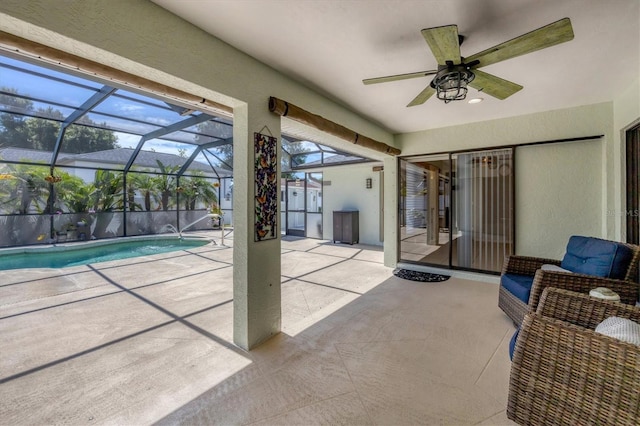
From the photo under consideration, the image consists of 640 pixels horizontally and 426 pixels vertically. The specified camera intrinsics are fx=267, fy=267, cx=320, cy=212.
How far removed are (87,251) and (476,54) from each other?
9.79 meters

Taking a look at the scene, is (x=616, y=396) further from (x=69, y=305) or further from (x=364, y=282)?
(x=69, y=305)

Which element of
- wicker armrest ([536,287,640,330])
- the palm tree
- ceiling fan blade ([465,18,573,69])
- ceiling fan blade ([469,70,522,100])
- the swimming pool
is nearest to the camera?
ceiling fan blade ([465,18,573,69])

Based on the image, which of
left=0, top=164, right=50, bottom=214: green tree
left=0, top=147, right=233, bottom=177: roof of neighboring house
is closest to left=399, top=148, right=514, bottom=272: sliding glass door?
left=0, top=147, right=233, bottom=177: roof of neighboring house

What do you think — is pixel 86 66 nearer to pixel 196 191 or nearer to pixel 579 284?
pixel 579 284

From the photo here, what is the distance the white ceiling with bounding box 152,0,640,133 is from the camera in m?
1.82

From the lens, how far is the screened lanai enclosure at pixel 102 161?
584cm

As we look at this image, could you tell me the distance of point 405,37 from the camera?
7.12 feet

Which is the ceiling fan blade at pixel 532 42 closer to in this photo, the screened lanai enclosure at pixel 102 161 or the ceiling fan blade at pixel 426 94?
the ceiling fan blade at pixel 426 94

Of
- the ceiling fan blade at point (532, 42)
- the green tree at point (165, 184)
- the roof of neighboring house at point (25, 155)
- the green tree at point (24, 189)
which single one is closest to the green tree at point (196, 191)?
the green tree at point (165, 184)

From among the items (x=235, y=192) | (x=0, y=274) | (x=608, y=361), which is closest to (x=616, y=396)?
(x=608, y=361)

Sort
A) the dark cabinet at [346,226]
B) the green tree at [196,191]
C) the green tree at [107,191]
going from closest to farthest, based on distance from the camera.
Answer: the dark cabinet at [346,226]
the green tree at [107,191]
the green tree at [196,191]

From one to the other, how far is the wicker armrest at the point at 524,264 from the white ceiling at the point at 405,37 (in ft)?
6.58

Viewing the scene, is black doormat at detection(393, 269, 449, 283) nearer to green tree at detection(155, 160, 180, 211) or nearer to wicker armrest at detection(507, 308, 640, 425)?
wicker armrest at detection(507, 308, 640, 425)

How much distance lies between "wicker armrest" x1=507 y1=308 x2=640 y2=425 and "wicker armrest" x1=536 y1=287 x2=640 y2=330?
0.53m
